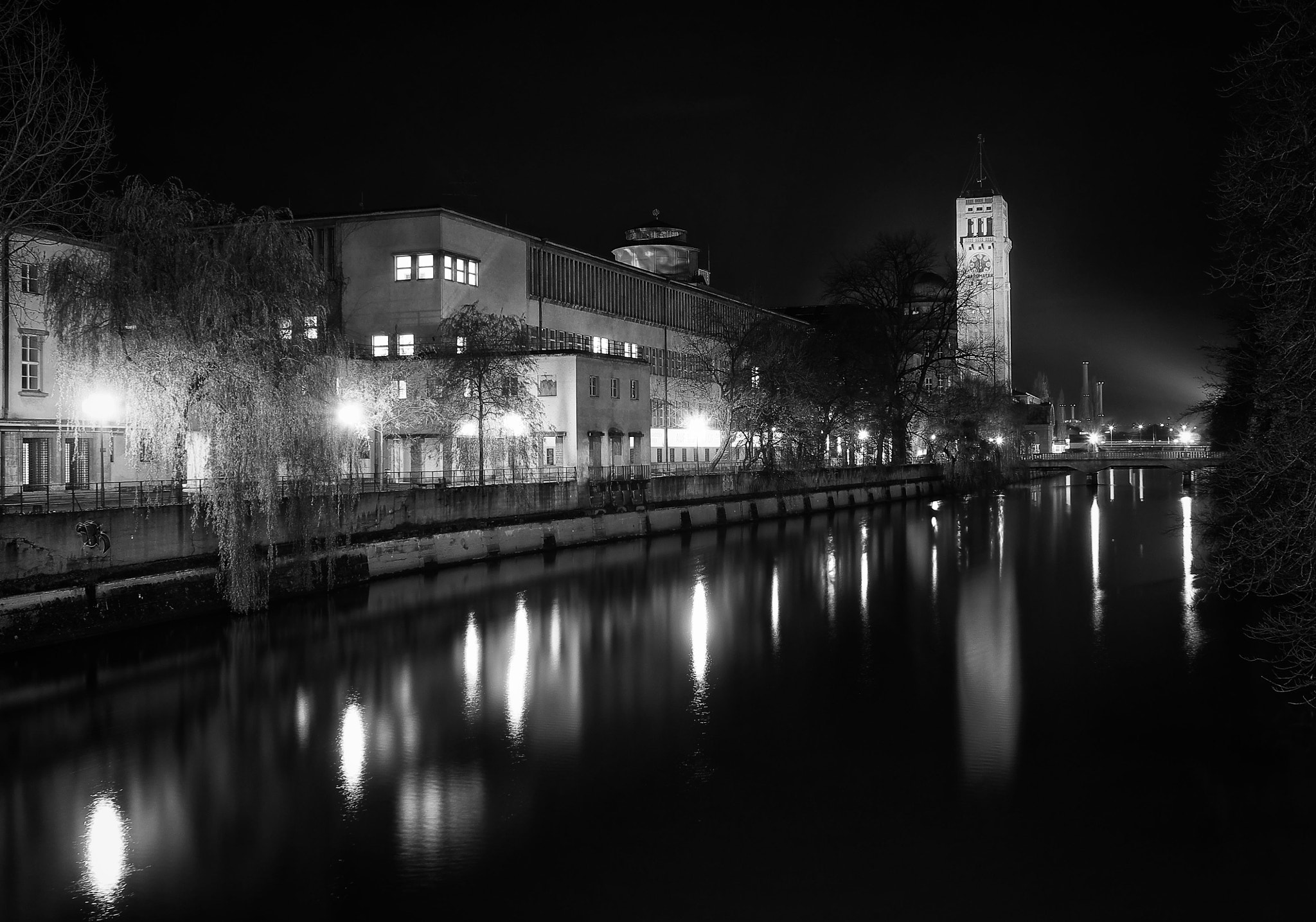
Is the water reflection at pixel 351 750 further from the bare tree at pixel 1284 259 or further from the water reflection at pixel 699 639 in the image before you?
the bare tree at pixel 1284 259

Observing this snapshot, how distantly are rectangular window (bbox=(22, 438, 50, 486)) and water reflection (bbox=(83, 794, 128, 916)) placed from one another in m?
26.9

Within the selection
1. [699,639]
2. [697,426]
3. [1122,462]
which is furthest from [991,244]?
[699,639]

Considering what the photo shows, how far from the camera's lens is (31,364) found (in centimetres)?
3766

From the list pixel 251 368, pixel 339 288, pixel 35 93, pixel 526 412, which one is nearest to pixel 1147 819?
pixel 251 368

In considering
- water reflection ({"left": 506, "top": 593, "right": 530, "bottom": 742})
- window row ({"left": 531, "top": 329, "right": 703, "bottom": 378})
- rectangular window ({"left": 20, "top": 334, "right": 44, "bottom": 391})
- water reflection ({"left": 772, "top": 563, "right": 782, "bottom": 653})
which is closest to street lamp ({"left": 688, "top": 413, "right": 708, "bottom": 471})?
window row ({"left": 531, "top": 329, "right": 703, "bottom": 378})

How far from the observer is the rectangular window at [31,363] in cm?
3747

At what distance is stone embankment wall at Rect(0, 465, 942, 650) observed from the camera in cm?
2216

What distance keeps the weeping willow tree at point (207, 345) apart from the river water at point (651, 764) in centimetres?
340

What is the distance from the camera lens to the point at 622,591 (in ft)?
106

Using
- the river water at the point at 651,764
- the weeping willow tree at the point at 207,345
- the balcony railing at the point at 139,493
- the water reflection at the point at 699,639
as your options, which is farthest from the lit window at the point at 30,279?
the water reflection at the point at 699,639

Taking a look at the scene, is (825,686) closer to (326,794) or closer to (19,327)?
(326,794)

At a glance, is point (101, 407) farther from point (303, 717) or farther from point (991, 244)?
point (991, 244)

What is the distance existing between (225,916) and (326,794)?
3.68 m

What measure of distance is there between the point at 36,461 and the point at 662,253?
64.9 meters
